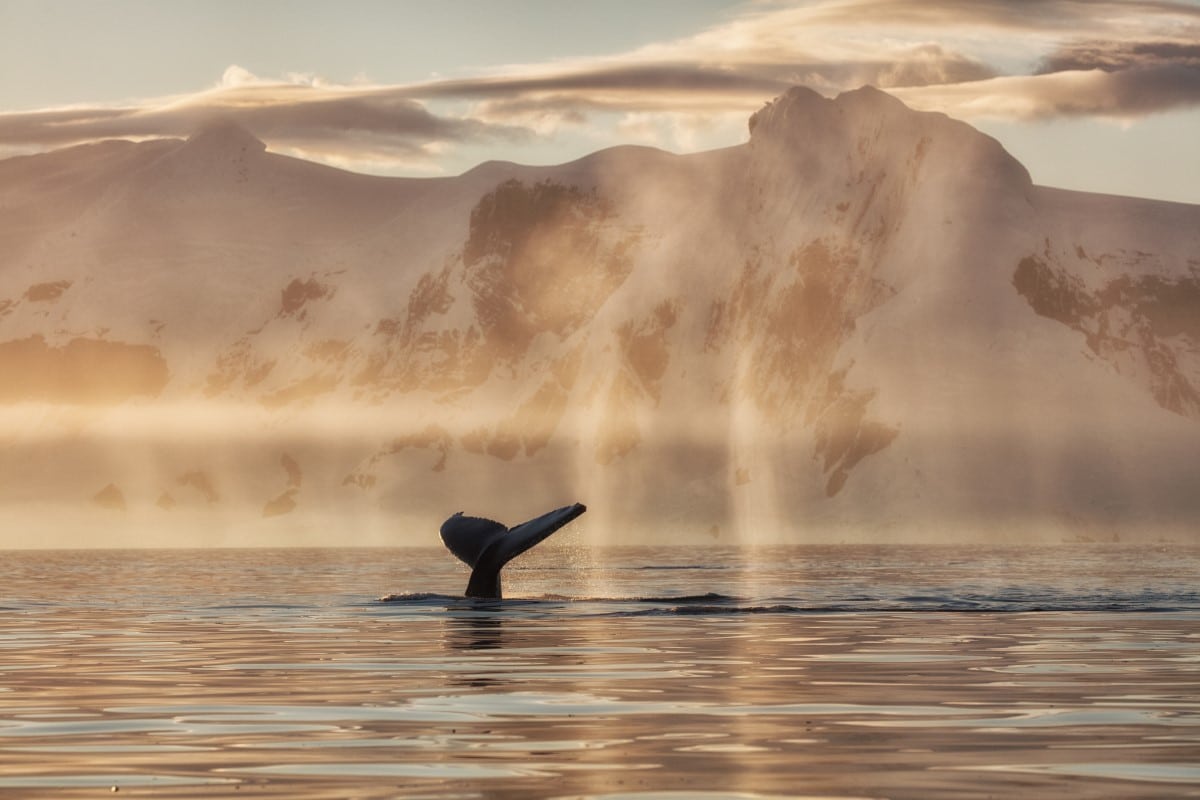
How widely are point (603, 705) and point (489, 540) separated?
22734 millimetres

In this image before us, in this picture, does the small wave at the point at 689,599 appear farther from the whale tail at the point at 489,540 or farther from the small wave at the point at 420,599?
the small wave at the point at 420,599

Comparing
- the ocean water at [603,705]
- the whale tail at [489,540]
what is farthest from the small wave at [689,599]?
the ocean water at [603,705]

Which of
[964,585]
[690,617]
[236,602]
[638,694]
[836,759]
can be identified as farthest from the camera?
[964,585]

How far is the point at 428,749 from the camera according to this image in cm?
1830

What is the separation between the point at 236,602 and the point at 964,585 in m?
26.3

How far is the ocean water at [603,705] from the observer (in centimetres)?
1628

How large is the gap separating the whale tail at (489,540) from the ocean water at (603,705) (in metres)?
1.38

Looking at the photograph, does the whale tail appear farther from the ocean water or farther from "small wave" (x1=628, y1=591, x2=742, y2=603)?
"small wave" (x1=628, y1=591, x2=742, y2=603)

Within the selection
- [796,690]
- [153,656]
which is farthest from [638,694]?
[153,656]

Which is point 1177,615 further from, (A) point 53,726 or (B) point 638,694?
(A) point 53,726

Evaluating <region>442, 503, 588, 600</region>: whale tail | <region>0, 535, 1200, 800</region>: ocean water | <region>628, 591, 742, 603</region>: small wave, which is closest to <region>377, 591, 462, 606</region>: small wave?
<region>442, 503, 588, 600</region>: whale tail

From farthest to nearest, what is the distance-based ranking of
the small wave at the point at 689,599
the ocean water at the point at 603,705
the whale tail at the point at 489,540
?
the small wave at the point at 689,599 → the whale tail at the point at 489,540 → the ocean water at the point at 603,705

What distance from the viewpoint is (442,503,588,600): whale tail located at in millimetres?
42375

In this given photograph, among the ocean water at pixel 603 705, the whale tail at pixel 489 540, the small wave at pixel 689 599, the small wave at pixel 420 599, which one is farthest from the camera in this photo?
the small wave at pixel 689 599
